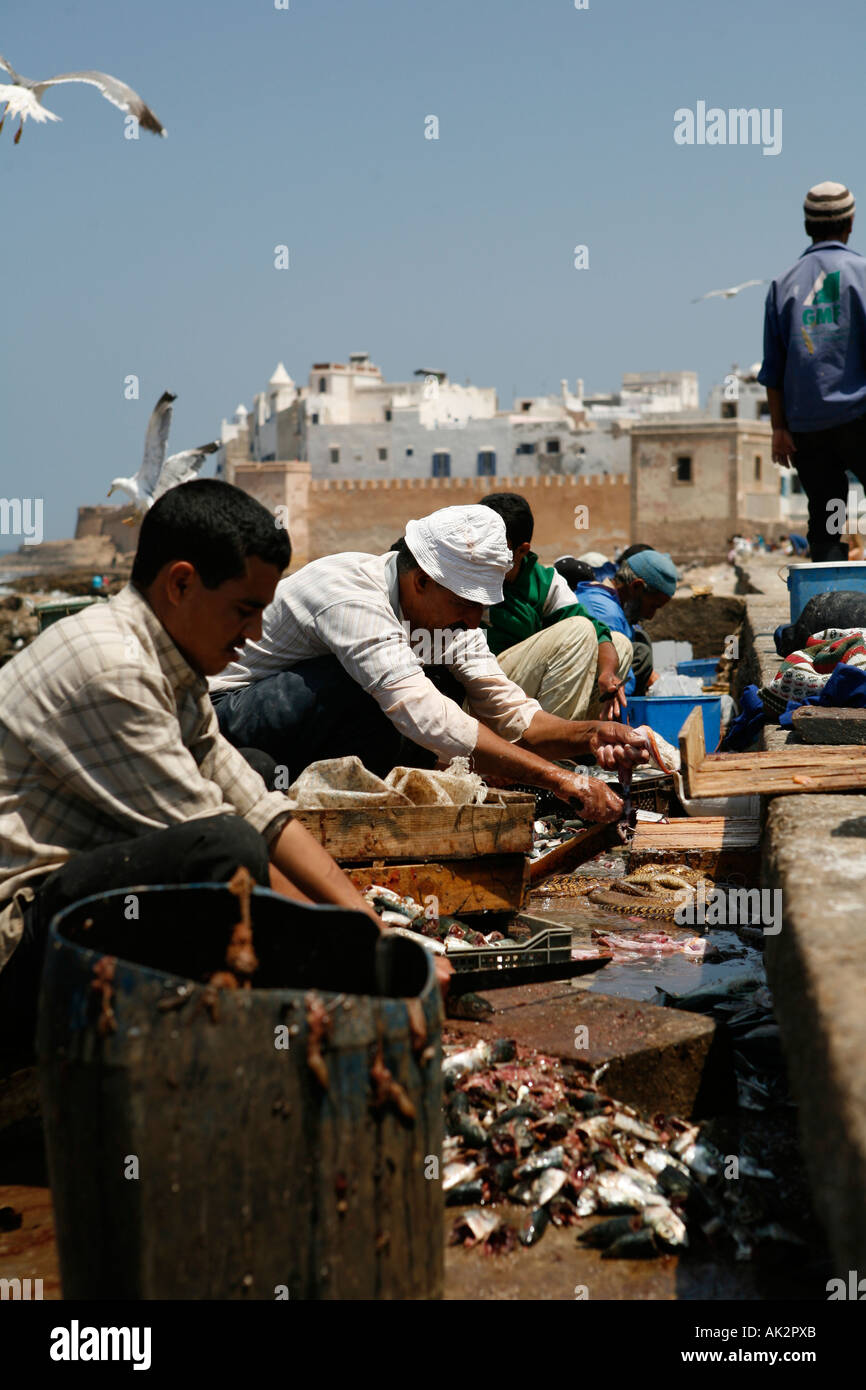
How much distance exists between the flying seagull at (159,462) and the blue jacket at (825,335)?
59.1 feet

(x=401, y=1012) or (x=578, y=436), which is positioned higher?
(x=578, y=436)

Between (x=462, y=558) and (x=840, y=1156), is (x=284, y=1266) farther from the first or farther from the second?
(x=462, y=558)

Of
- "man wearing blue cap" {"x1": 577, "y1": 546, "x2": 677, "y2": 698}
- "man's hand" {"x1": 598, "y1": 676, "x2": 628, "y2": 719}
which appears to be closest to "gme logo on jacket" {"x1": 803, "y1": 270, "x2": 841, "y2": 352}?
"man wearing blue cap" {"x1": 577, "y1": 546, "x2": 677, "y2": 698}

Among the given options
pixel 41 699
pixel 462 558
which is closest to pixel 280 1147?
pixel 41 699

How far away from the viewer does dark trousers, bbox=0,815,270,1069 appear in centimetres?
246

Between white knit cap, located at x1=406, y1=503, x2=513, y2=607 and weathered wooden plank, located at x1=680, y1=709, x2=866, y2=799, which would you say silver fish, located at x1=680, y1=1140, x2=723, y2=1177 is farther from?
white knit cap, located at x1=406, y1=503, x2=513, y2=607

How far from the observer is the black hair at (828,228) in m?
7.31

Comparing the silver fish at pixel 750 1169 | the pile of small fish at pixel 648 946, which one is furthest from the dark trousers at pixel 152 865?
the pile of small fish at pixel 648 946

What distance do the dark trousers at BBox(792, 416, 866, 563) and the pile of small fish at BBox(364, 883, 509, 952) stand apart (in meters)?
4.38

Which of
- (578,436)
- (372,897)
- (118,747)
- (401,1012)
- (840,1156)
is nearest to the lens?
(840,1156)

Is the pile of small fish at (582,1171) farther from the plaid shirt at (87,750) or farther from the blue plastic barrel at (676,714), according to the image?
the blue plastic barrel at (676,714)

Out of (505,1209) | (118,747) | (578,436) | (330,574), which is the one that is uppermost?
(578,436)

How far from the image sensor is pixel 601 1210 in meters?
2.55

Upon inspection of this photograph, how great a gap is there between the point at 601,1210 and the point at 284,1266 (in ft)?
3.15
